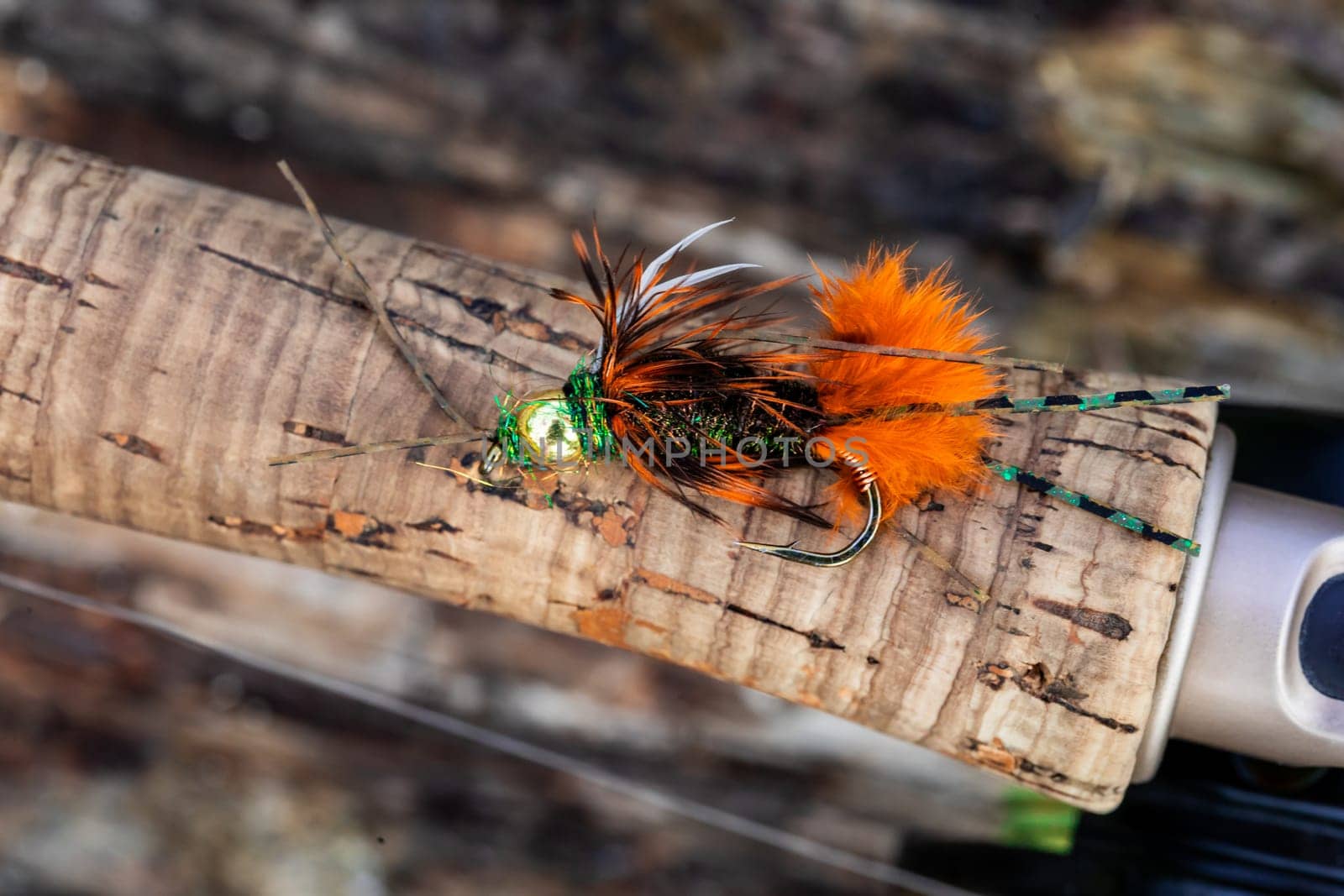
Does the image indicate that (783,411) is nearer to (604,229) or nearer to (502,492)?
(502,492)

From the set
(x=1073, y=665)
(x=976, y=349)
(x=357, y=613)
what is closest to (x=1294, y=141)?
(x=976, y=349)

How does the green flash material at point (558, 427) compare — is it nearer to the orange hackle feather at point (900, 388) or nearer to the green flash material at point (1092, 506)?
the orange hackle feather at point (900, 388)

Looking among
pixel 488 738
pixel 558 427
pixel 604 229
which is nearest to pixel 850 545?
pixel 558 427

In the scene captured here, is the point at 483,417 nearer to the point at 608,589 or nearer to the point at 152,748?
the point at 608,589

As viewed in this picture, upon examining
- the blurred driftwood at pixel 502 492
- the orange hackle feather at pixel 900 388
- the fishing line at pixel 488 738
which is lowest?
the fishing line at pixel 488 738

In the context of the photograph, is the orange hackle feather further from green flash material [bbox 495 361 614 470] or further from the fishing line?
the fishing line

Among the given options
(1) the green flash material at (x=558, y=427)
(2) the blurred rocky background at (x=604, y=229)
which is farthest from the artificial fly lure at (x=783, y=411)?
(2) the blurred rocky background at (x=604, y=229)

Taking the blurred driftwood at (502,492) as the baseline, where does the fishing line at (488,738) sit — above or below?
below

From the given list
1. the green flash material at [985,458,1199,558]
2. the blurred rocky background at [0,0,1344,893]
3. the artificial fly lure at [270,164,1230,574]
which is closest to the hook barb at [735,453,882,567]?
the artificial fly lure at [270,164,1230,574]
